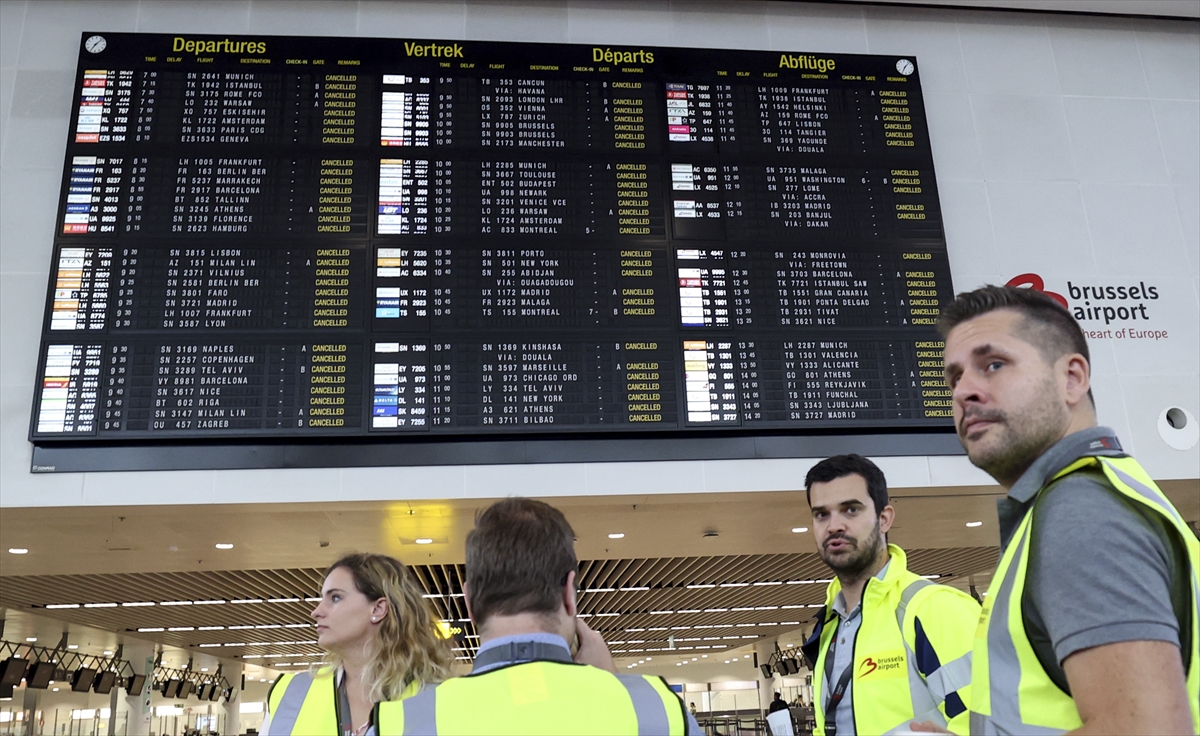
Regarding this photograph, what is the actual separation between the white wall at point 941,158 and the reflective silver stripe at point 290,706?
7.10 feet

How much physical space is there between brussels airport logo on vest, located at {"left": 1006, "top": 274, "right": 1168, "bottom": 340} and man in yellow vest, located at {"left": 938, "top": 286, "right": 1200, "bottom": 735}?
430cm

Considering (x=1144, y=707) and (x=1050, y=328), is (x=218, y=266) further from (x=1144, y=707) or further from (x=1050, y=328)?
(x=1144, y=707)

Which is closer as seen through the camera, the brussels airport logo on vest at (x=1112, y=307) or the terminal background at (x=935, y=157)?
the terminal background at (x=935, y=157)

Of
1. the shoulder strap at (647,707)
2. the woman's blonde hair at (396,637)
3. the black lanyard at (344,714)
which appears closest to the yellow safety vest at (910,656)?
the shoulder strap at (647,707)

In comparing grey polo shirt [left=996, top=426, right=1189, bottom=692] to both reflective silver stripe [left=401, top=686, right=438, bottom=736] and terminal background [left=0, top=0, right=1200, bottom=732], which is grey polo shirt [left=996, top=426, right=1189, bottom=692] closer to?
reflective silver stripe [left=401, top=686, right=438, bottom=736]

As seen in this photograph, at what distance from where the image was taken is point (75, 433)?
4.14 m

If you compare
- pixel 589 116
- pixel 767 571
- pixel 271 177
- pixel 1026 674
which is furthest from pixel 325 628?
pixel 767 571

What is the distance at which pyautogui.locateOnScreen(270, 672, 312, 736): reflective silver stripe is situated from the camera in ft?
7.00

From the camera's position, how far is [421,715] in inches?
44.9

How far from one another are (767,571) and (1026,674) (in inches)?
389

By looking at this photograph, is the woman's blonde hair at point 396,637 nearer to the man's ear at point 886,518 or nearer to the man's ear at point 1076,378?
the man's ear at point 886,518

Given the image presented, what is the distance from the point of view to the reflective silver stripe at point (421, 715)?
44.4 inches

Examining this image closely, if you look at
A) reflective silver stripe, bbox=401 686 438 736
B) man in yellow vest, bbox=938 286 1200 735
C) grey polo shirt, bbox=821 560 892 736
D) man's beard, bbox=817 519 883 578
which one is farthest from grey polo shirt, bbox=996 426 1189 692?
man's beard, bbox=817 519 883 578

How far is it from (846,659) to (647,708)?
110cm
